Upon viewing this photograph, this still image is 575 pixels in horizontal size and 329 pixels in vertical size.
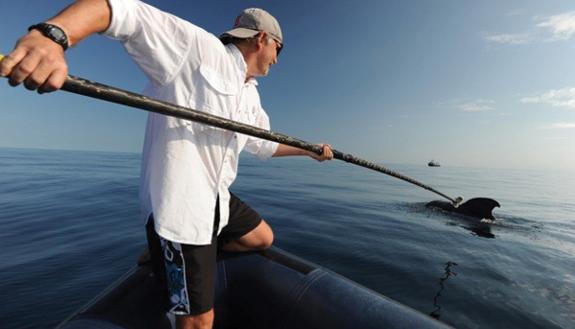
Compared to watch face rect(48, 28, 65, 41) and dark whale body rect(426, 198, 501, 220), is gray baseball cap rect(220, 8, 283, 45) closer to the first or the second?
watch face rect(48, 28, 65, 41)

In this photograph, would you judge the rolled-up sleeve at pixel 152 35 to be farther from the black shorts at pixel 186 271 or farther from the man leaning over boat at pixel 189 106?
the black shorts at pixel 186 271

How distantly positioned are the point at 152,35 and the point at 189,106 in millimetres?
449

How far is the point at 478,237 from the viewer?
8719mm

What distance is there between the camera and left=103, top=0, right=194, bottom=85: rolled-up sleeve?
1.38 meters

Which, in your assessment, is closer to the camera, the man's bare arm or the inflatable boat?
the man's bare arm

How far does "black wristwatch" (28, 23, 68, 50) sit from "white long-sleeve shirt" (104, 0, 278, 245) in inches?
12.9

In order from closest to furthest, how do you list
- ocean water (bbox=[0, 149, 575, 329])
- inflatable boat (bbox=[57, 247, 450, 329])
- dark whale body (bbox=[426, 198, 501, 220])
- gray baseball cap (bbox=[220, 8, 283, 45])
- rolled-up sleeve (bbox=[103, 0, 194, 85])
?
1. rolled-up sleeve (bbox=[103, 0, 194, 85])
2. gray baseball cap (bbox=[220, 8, 283, 45])
3. inflatable boat (bbox=[57, 247, 450, 329])
4. ocean water (bbox=[0, 149, 575, 329])
5. dark whale body (bbox=[426, 198, 501, 220])

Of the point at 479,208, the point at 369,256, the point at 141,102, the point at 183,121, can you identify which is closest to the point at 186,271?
the point at 183,121

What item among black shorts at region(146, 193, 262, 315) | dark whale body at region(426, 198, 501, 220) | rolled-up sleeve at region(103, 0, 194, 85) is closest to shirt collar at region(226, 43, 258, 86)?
rolled-up sleeve at region(103, 0, 194, 85)

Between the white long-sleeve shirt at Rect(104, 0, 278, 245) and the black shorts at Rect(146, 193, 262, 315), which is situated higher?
the white long-sleeve shirt at Rect(104, 0, 278, 245)

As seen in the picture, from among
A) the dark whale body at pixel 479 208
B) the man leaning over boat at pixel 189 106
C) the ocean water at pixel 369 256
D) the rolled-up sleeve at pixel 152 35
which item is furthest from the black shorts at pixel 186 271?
the dark whale body at pixel 479 208

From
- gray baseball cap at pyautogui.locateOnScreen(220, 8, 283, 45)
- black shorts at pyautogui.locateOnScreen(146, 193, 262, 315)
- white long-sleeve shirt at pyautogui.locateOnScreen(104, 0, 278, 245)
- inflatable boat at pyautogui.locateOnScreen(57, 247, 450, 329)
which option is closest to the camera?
white long-sleeve shirt at pyautogui.locateOnScreen(104, 0, 278, 245)

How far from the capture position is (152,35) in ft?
4.96

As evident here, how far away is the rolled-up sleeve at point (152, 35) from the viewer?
4.52 feet
